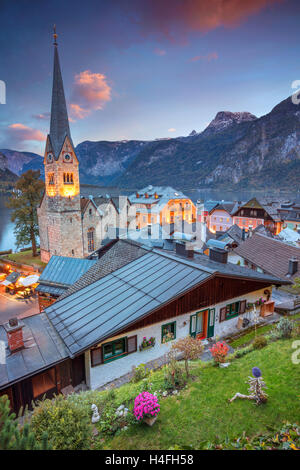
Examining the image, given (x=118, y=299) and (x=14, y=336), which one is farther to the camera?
(x=118, y=299)

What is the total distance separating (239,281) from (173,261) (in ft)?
12.4

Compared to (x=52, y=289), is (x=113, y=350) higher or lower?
higher

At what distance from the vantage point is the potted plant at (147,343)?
34.5ft

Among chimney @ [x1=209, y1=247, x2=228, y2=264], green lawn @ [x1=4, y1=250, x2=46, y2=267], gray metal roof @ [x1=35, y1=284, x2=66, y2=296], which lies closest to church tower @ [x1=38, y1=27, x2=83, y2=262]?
green lawn @ [x1=4, y1=250, x2=46, y2=267]

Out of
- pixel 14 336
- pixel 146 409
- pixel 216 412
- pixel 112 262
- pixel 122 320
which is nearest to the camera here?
pixel 146 409

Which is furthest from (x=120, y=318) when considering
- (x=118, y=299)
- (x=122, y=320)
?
(x=118, y=299)

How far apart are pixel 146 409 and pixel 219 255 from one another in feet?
37.2

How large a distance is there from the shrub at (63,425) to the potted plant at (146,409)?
4.05 feet

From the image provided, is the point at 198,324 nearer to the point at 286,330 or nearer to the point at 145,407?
the point at 286,330

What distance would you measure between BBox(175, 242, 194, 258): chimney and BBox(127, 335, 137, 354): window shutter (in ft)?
21.9

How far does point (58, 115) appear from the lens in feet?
110

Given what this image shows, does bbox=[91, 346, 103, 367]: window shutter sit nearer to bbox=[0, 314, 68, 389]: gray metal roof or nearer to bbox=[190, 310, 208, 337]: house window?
bbox=[0, 314, 68, 389]: gray metal roof

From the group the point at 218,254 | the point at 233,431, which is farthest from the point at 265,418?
the point at 218,254

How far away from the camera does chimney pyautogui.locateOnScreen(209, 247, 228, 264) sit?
15.7m
